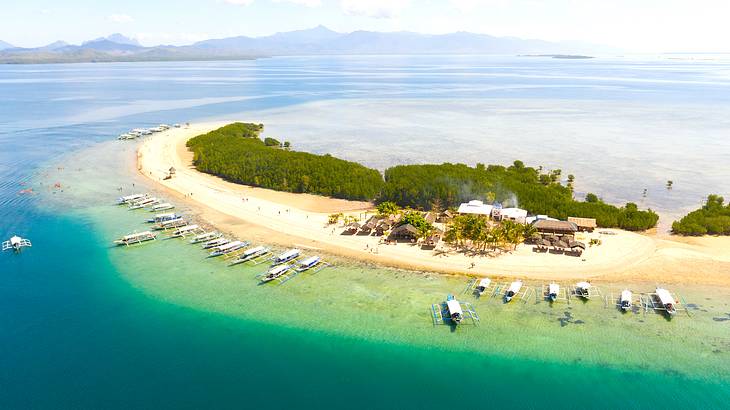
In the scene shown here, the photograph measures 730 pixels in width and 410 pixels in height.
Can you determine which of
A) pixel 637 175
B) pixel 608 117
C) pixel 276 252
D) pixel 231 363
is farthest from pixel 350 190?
pixel 608 117

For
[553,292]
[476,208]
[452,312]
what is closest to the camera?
[452,312]

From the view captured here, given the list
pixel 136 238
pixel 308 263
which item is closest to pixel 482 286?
pixel 308 263

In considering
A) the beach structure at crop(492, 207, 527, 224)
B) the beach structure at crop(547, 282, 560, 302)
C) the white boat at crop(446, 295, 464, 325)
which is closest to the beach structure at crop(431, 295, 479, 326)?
the white boat at crop(446, 295, 464, 325)

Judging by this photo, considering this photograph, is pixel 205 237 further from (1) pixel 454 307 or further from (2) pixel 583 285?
(2) pixel 583 285

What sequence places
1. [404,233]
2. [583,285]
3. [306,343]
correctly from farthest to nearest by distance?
1. [404,233]
2. [583,285]
3. [306,343]

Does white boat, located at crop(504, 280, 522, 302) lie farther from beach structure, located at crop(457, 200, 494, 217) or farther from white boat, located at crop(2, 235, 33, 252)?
white boat, located at crop(2, 235, 33, 252)

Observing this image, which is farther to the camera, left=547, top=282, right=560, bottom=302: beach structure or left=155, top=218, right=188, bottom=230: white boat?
left=155, top=218, right=188, bottom=230: white boat
